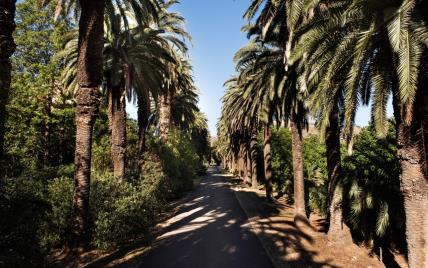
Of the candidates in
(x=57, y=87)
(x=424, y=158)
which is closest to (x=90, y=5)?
(x=424, y=158)

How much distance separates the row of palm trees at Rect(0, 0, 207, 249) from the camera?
408 inches

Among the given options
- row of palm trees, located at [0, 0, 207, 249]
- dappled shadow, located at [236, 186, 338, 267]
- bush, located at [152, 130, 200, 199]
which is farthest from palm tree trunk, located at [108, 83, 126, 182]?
dappled shadow, located at [236, 186, 338, 267]

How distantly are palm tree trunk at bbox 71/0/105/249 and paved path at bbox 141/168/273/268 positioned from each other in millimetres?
2756

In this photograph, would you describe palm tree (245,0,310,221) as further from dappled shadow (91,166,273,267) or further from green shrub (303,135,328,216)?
green shrub (303,135,328,216)

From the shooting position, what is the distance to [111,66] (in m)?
16.2

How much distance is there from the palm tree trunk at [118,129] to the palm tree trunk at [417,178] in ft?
36.0

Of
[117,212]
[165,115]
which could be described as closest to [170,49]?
[165,115]

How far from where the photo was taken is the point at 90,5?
1071 centimetres

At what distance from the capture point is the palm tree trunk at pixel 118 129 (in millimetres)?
15461

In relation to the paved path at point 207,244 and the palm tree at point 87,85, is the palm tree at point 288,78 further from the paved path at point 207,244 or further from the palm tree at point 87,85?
the palm tree at point 87,85

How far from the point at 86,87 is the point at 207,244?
651cm

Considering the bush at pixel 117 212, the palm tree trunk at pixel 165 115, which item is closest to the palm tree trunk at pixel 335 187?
the bush at pixel 117 212

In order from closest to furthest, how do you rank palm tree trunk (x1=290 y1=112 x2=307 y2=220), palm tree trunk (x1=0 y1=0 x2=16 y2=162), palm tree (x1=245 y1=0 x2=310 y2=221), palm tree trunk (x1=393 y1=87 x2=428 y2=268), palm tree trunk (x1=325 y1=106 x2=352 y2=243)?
1. palm tree trunk (x1=0 y1=0 x2=16 y2=162)
2. palm tree trunk (x1=393 y1=87 x2=428 y2=268)
3. palm tree trunk (x1=325 y1=106 x2=352 y2=243)
4. palm tree (x1=245 y1=0 x2=310 y2=221)
5. palm tree trunk (x1=290 y1=112 x2=307 y2=220)

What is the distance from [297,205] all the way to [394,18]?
10337 millimetres
